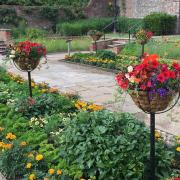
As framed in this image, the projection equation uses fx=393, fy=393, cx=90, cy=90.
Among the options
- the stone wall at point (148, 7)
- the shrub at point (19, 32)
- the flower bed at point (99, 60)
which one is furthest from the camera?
the stone wall at point (148, 7)

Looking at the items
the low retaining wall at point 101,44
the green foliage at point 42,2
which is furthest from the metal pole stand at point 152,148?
the green foliage at point 42,2

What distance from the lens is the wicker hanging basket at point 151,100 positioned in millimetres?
3456

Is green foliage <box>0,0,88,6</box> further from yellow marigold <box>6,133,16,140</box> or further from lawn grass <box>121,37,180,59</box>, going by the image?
yellow marigold <box>6,133,16,140</box>

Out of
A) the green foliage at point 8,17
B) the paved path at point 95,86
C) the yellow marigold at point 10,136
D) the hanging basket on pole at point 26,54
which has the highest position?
the green foliage at point 8,17

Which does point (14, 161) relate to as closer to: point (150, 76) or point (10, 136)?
point (10, 136)

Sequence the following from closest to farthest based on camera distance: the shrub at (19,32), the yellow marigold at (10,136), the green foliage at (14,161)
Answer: the green foliage at (14,161) → the yellow marigold at (10,136) → the shrub at (19,32)

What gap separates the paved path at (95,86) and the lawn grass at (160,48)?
2.65 meters

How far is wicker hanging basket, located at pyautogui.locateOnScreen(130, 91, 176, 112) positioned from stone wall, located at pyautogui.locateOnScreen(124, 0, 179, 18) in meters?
17.6

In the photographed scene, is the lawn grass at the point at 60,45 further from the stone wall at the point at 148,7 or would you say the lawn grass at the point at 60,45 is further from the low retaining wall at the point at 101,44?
the stone wall at the point at 148,7

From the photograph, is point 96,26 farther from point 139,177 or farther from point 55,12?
point 139,177

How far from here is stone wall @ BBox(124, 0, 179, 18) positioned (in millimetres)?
20453

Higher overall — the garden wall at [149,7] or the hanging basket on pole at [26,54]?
the garden wall at [149,7]

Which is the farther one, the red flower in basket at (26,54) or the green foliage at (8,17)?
the green foliage at (8,17)

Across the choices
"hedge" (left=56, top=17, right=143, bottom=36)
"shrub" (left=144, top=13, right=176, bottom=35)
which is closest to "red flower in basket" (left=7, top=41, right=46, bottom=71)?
"shrub" (left=144, top=13, right=176, bottom=35)
